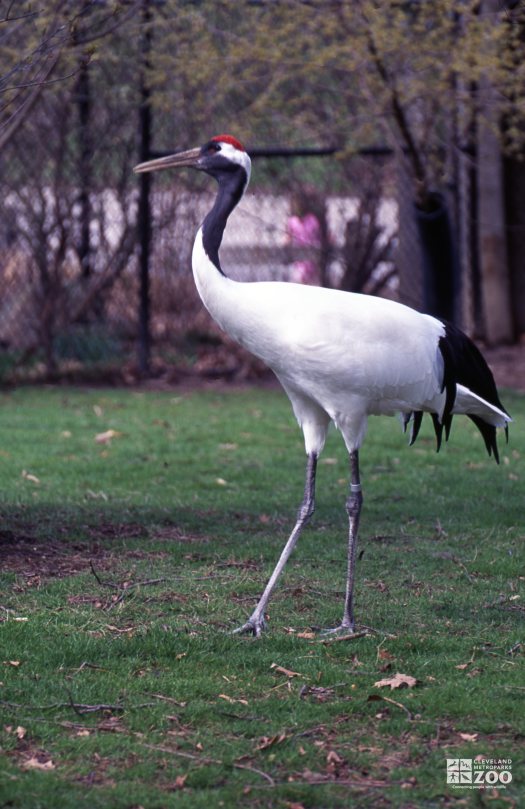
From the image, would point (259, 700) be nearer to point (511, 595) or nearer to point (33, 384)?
point (511, 595)

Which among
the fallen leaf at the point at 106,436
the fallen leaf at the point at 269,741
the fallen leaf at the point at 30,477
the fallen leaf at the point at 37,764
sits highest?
the fallen leaf at the point at 37,764

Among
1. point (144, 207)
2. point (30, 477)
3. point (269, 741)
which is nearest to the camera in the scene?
point (269, 741)

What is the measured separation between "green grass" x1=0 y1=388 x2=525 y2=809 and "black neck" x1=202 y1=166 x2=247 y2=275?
1.46 metres

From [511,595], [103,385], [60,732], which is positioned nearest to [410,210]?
[103,385]

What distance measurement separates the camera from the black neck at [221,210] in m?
4.95

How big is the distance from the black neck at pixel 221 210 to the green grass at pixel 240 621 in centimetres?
146

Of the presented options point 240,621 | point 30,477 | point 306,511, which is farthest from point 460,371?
point 30,477

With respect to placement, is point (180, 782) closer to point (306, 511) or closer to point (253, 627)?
point (253, 627)

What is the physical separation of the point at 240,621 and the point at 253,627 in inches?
5.8

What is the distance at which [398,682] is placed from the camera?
13.6 ft

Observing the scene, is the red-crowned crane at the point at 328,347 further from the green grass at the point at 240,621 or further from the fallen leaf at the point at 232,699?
the fallen leaf at the point at 232,699

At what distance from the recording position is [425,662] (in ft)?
14.3

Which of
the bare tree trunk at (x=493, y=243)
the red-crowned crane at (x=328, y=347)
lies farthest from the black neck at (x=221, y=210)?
the bare tree trunk at (x=493, y=243)
